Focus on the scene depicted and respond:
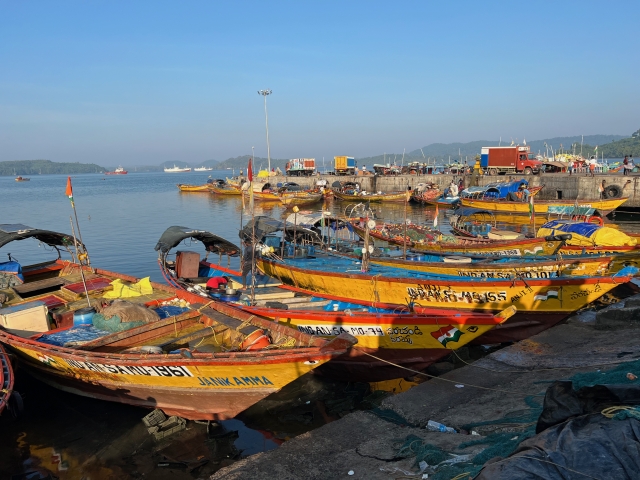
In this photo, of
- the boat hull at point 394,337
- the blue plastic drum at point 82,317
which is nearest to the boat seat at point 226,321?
the boat hull at point 394,337

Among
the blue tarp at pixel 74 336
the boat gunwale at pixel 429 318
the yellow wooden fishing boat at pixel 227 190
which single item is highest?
the yellow wooden fishing boat at pixel 227 190

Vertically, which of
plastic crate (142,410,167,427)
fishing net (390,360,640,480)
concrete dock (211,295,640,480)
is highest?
fishing net (390,360,640,480)

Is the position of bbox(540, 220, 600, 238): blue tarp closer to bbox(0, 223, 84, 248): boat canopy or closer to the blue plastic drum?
the blue plastic drum

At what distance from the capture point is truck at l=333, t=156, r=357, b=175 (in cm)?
6738

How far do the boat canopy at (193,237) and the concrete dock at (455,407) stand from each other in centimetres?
933

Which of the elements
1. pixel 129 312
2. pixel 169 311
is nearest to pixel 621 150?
pixel 169 311

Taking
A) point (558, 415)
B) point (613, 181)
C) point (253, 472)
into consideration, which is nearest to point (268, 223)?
point (253, 472)

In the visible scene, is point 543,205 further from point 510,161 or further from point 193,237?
point 193,237

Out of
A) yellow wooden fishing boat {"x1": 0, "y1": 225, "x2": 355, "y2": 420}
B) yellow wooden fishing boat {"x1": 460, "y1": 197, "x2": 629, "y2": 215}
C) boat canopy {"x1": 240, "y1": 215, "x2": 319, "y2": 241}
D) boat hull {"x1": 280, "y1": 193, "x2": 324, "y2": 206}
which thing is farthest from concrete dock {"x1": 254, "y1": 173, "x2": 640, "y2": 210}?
yellow wooden fishing boat {"x1": 0, "y1": 225, "x2": 355, "y2": 420}

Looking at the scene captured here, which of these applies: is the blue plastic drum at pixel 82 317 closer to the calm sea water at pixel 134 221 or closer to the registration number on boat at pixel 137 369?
the registration number on boat at pixel 137 369

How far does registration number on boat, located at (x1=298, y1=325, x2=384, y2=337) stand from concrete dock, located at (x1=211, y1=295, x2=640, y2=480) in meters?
1.60

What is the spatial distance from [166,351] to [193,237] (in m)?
7.09

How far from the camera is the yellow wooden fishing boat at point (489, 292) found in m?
11.7

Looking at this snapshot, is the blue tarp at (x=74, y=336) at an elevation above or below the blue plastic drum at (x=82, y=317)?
below
